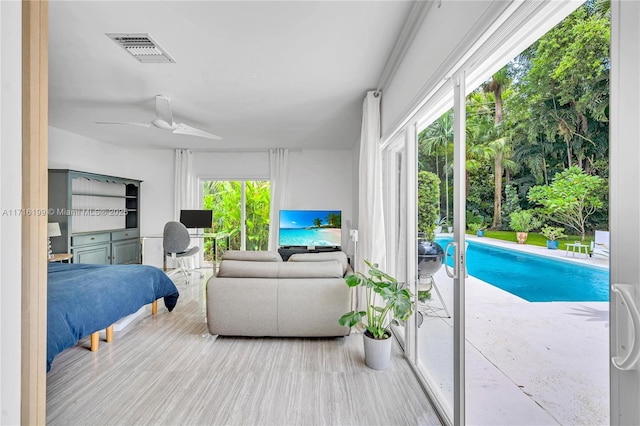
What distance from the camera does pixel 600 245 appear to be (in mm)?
752

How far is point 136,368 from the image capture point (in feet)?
7.05

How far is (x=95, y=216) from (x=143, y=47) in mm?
4044

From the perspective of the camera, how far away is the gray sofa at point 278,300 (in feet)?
8.28

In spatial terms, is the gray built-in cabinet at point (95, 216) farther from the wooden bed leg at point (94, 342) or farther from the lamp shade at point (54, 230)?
the wooden bed leg at point (94, 342)

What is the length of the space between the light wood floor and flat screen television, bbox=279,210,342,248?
294 cm

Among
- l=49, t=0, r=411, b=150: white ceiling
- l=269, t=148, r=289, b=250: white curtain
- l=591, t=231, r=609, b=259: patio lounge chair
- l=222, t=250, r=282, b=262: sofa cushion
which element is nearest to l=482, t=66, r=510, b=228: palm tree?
l=591, t=231, r=609, b=259: patio lounge chair

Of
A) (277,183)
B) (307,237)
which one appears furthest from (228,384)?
(277,183)

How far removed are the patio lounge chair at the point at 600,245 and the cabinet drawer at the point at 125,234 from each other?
6114mm

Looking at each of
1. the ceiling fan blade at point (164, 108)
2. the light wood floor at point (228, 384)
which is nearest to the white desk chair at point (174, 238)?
the ceiling fan blade at point (164, 108)

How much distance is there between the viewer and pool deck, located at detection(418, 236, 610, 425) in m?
0.80

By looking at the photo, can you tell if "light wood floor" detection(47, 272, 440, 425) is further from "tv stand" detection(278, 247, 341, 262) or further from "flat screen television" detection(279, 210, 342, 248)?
"flat screen television" detection(279, 210, 342, 248)

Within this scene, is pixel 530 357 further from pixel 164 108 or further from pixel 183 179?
pixel 183 179
